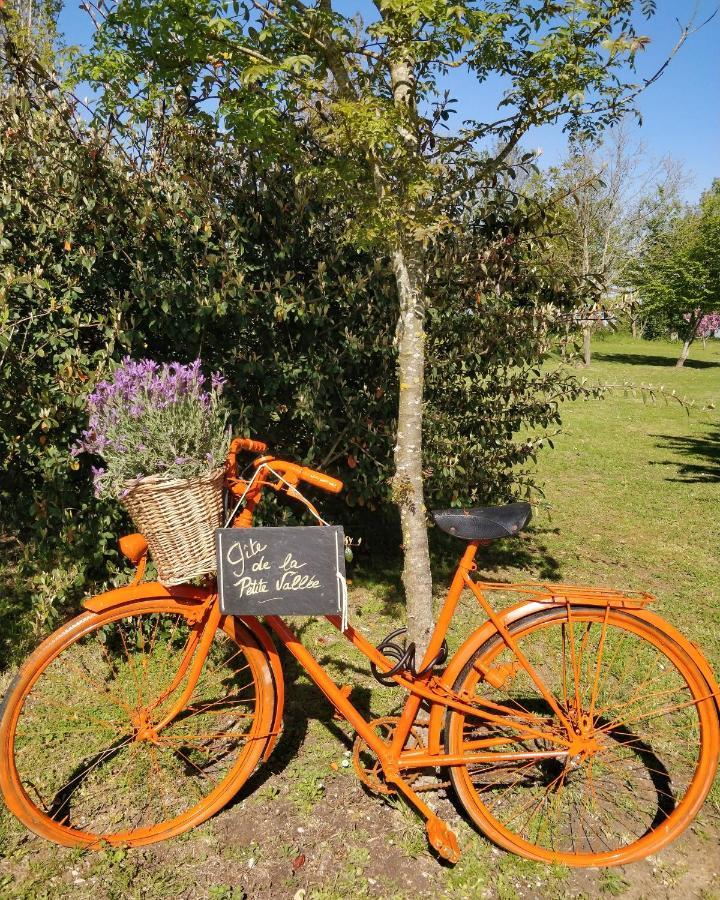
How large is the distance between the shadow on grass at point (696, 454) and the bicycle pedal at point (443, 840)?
23.2 ft

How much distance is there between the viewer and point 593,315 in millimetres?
3842

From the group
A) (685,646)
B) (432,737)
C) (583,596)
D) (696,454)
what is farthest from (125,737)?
(696,454)

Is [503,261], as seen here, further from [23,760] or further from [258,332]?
[23,760]

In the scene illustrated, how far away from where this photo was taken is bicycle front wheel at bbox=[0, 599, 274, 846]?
2.27 meters

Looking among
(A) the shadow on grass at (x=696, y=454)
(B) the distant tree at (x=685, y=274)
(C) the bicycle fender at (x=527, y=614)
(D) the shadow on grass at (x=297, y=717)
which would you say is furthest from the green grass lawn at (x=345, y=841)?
(B) the distant tree at (x=685, y=274)

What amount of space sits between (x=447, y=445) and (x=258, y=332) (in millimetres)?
1470

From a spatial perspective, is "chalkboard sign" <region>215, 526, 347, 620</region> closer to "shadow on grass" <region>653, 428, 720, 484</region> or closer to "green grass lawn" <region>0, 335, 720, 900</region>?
"green grass lawn" <region>0, 335, 720, 900</region>

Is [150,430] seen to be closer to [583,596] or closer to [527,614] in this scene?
[527,614]

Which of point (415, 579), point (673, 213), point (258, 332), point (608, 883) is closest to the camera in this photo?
point (608, 883)

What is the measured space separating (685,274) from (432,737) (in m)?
27.0

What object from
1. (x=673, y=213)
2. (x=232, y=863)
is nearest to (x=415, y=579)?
(x=232, y=863)

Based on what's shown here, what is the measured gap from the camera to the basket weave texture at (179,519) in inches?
80.4

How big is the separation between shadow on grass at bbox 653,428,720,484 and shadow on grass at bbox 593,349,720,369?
15.9 m

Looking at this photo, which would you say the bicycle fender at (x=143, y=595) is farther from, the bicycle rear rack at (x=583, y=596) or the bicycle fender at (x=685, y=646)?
the bicycle fender at (x=685, y=646)
